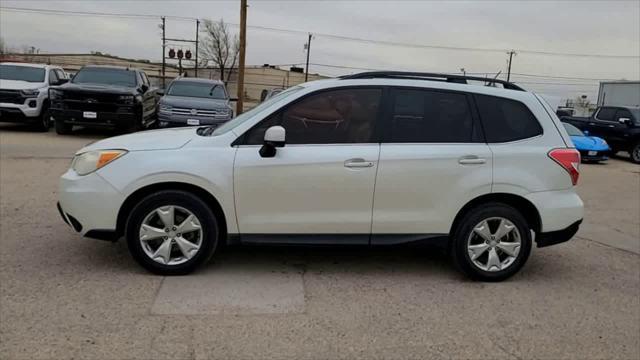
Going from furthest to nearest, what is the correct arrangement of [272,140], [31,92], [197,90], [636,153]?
[636,153] < [197,90] < [31,92] < [272,140]

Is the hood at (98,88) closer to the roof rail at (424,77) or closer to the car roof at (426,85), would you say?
the car roof at (426,85)

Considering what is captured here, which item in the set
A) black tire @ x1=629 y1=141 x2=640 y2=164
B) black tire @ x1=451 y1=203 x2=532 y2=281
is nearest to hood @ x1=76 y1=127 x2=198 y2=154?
black tire @ x1=451 y1=203 x2=532 y2=281

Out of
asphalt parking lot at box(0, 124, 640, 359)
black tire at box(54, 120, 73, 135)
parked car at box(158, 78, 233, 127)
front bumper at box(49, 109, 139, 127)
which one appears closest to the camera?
asphalt parking lot at box(0, 124, 640, 359)

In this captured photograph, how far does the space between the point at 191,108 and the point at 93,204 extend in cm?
995

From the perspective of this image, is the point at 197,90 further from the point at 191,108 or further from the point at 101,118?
the point at 101,118

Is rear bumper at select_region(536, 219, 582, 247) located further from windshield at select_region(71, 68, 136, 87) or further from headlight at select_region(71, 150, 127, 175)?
windshield at select_region(71, 68, 136, 87)

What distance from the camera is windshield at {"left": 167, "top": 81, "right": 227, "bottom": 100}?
50.2 feet

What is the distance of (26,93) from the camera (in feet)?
48.9

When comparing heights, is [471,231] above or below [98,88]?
below

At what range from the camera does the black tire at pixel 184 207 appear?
181 inches

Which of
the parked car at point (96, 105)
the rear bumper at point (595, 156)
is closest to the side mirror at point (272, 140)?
the parked car at point (96, 105)

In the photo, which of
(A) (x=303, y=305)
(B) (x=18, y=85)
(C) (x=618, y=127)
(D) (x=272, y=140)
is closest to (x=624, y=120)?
(C) (x=618, y=127)

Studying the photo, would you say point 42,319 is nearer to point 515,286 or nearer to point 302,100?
point 302,100

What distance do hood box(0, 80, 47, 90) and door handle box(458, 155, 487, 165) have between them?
13.7m
